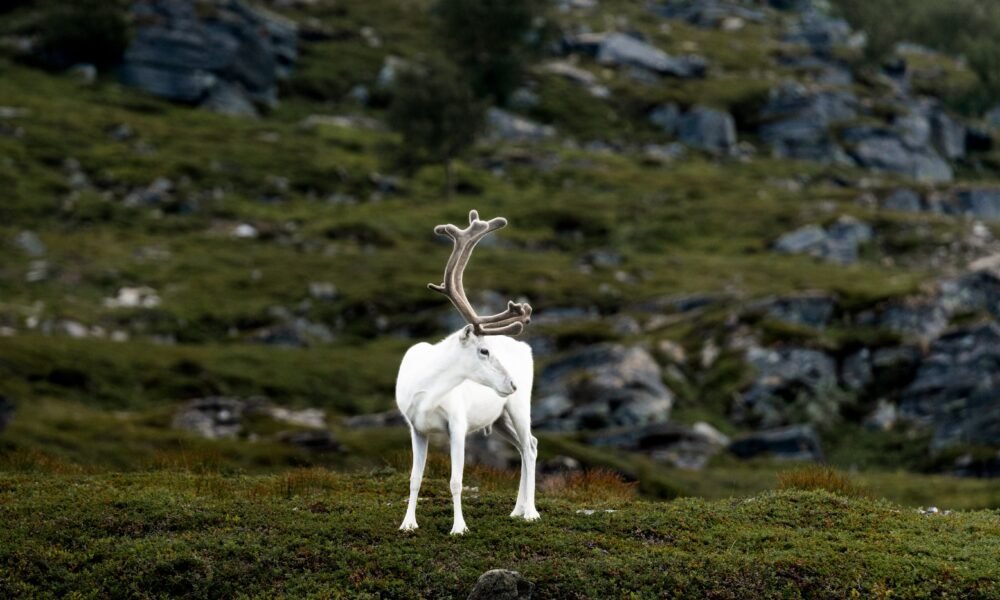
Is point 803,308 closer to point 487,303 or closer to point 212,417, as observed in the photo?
point 487,303

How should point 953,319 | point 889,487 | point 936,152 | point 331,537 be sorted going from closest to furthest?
point 331,537, point 889,487, point 953,319, point 936,152

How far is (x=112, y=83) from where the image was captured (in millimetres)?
143125

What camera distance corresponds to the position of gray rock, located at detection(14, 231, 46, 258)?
8675cm

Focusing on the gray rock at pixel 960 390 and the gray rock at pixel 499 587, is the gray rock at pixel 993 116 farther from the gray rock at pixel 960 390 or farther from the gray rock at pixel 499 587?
the gray rock at pixel 499 587

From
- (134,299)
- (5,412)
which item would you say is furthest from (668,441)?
(134,299)

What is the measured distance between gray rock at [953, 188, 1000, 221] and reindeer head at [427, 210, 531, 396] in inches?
4311

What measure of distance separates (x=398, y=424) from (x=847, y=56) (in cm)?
15981

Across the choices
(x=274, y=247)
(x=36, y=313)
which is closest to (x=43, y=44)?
(x=274, y=247)

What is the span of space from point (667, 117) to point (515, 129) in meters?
23.6

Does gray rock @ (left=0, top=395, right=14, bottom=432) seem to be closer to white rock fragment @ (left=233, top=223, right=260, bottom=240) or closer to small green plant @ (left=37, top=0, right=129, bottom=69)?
white rock fragment @ (left=233, top=223, right=260, bottom=240)

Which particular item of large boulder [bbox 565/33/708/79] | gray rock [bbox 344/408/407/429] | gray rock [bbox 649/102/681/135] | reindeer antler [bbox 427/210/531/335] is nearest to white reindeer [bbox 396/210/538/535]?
reindeer antler [bbox 427/210/531/335]

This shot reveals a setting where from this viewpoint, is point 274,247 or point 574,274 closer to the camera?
point 574,274

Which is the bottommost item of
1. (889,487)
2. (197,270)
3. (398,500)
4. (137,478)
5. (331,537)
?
(197,270)

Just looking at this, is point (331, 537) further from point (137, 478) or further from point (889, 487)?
point (889, 487)
